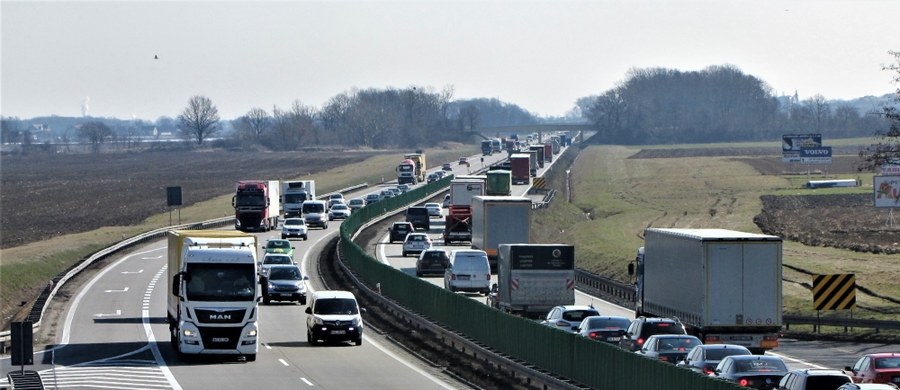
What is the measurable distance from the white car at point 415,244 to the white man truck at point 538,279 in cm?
3019

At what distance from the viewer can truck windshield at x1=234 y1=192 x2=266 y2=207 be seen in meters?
91.2

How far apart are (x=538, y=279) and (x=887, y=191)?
26.0 m

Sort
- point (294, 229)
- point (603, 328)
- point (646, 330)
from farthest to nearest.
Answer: point (294, 229) → point (603, 328) → point (646, 330)

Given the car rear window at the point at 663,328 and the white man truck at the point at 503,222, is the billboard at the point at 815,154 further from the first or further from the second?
the car rear window at the point at 663,328

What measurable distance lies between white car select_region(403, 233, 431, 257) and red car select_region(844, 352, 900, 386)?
5240 centimetres

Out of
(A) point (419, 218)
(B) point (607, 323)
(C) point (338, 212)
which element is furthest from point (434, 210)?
(B) point (607, 323)

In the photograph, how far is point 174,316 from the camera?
39.1 m

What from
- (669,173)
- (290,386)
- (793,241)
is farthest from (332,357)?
(669,173)

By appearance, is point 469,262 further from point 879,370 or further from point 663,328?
point 879,370

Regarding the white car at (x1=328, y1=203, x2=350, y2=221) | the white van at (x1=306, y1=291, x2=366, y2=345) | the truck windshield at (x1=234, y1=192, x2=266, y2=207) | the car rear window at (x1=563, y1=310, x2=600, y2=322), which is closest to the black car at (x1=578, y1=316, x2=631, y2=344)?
the car rear window at (x1=563, y1=310, x2=600, y2=322)

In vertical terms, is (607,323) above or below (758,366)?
below

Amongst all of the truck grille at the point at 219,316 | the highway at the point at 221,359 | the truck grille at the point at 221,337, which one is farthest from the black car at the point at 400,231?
the truck grille at the point at 219,316

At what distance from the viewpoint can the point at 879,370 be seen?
1115 inches

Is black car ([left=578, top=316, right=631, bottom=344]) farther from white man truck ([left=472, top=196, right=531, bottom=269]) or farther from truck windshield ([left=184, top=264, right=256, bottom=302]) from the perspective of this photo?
white man truck ([left=472, top=196, right=531, bottom=269])
